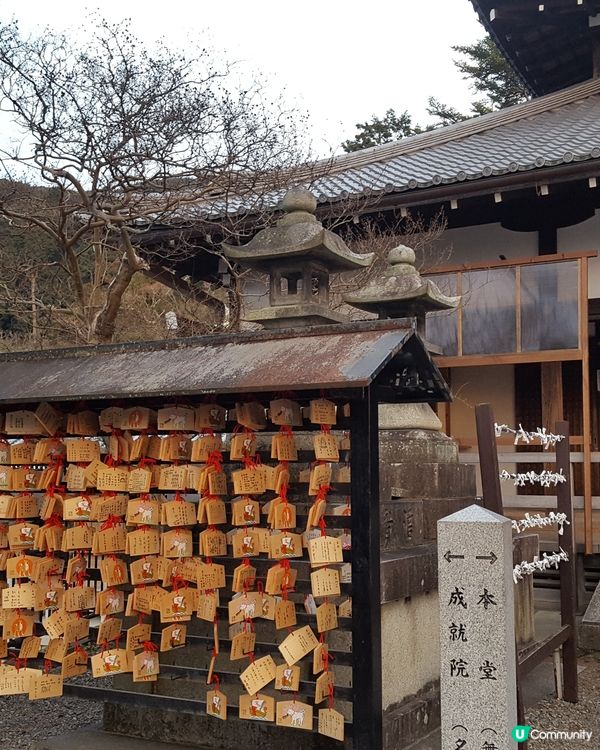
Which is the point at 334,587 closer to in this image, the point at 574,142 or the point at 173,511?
the point at 173,511

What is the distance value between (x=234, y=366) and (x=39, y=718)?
3.69 meters

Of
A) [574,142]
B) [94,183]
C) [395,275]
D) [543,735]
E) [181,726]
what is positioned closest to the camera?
[181,726]

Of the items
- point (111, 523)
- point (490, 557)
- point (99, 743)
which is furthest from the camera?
point (99, 743)

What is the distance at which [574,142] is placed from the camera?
10.8 meters

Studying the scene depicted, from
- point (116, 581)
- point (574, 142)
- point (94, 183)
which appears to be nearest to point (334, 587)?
point (116, 581)

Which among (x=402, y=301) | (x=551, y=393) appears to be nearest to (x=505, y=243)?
(x=551, y=393)

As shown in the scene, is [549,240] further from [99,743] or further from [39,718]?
[99,743]

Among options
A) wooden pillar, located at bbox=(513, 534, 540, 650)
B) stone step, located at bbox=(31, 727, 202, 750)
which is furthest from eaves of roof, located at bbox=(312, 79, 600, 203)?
stone step, located at bbox=(31, 727, 202, 750)

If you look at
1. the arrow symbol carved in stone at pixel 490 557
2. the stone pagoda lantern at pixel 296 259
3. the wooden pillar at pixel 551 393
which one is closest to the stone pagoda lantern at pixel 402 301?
the stone pagoda lantern at pixel 296 259

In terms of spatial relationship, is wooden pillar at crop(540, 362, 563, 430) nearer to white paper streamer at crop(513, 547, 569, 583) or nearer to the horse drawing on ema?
white paper streamer at crop(513, 547, 569, 583)

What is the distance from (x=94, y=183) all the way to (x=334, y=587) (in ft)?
23.5

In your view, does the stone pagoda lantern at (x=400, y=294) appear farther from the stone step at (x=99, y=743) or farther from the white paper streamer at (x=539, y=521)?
the stone step at (x=99, y=743)

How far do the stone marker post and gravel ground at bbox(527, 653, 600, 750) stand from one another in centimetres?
202

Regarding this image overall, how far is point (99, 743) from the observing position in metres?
5.11
